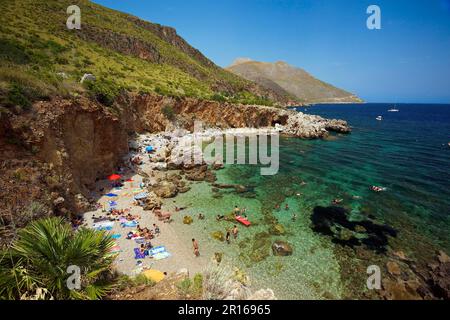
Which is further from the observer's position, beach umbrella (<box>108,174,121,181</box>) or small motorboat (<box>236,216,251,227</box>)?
beach umbrella (<box>108,174,121,181</box>)

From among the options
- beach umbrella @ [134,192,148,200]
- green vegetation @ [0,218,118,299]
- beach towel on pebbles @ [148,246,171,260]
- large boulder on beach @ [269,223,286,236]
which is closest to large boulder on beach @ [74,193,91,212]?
beach umbrella @ [134,192,148,200]

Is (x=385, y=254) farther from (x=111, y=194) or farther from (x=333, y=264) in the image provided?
(x=111, y=194)

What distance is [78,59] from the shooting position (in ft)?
152

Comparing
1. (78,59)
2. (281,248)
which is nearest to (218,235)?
(281,248)

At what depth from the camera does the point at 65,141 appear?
2159cm

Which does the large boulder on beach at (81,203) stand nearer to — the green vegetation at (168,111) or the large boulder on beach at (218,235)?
the large boulder on beach at (218,235)

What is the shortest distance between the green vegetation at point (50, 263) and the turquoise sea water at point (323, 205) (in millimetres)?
9311

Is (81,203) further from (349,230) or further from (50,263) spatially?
(349,230)

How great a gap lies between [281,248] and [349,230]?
7064 mm

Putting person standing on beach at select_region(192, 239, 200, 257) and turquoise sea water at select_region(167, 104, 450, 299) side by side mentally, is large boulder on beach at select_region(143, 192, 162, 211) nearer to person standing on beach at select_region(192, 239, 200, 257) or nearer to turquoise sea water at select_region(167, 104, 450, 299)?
turquoise sea water at select_region(167, 104, 450, 299)

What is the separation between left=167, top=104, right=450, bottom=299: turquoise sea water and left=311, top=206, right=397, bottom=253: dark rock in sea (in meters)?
0.59

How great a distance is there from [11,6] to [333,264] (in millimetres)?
78504

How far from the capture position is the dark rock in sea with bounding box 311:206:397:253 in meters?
18.6
